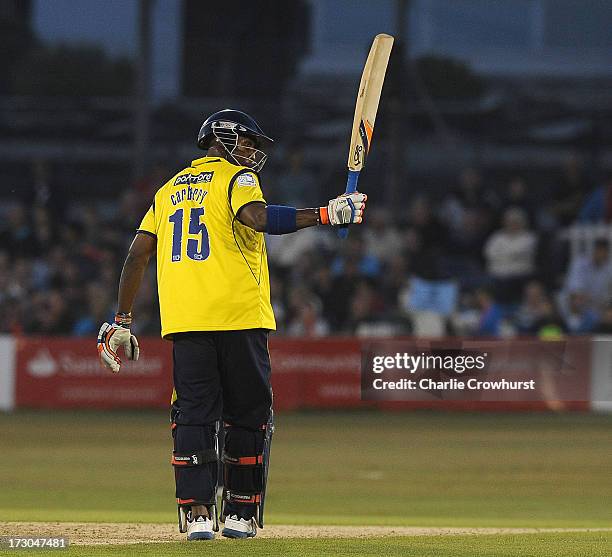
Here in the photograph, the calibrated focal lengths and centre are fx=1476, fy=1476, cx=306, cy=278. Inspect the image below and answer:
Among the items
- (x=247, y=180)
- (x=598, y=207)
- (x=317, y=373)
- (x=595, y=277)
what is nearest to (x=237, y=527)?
(x=247, y=180)

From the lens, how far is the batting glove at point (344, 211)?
Result: 255 inches

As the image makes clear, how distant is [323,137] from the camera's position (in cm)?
2289

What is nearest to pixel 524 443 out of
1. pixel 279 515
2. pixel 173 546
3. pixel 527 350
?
pixel 527 350

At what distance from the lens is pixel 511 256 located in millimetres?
19375

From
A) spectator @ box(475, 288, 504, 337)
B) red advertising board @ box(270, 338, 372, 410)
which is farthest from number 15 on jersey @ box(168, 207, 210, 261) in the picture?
spectator @ box(475, 288, 504, 337)

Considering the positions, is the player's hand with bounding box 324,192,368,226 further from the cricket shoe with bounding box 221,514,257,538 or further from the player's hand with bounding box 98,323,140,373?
the cricket shoe with bounding box 221,514,257,538

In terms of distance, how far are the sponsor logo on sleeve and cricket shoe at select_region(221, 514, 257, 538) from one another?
5.12ft

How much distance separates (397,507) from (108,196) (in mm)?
14011

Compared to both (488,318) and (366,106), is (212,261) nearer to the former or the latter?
(366,106)

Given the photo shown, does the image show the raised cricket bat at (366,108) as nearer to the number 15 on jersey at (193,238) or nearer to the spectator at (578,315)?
the number 15 on jersey at (193,238)

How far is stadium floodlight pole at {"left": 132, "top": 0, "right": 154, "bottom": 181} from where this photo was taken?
21625 millimetres

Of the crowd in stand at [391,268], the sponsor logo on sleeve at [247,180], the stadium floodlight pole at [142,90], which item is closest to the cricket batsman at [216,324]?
the sponsor logo on sleeve at [247,180]

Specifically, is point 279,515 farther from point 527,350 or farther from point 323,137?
point 323,137

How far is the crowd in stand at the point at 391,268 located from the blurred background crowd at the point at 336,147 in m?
0.03
